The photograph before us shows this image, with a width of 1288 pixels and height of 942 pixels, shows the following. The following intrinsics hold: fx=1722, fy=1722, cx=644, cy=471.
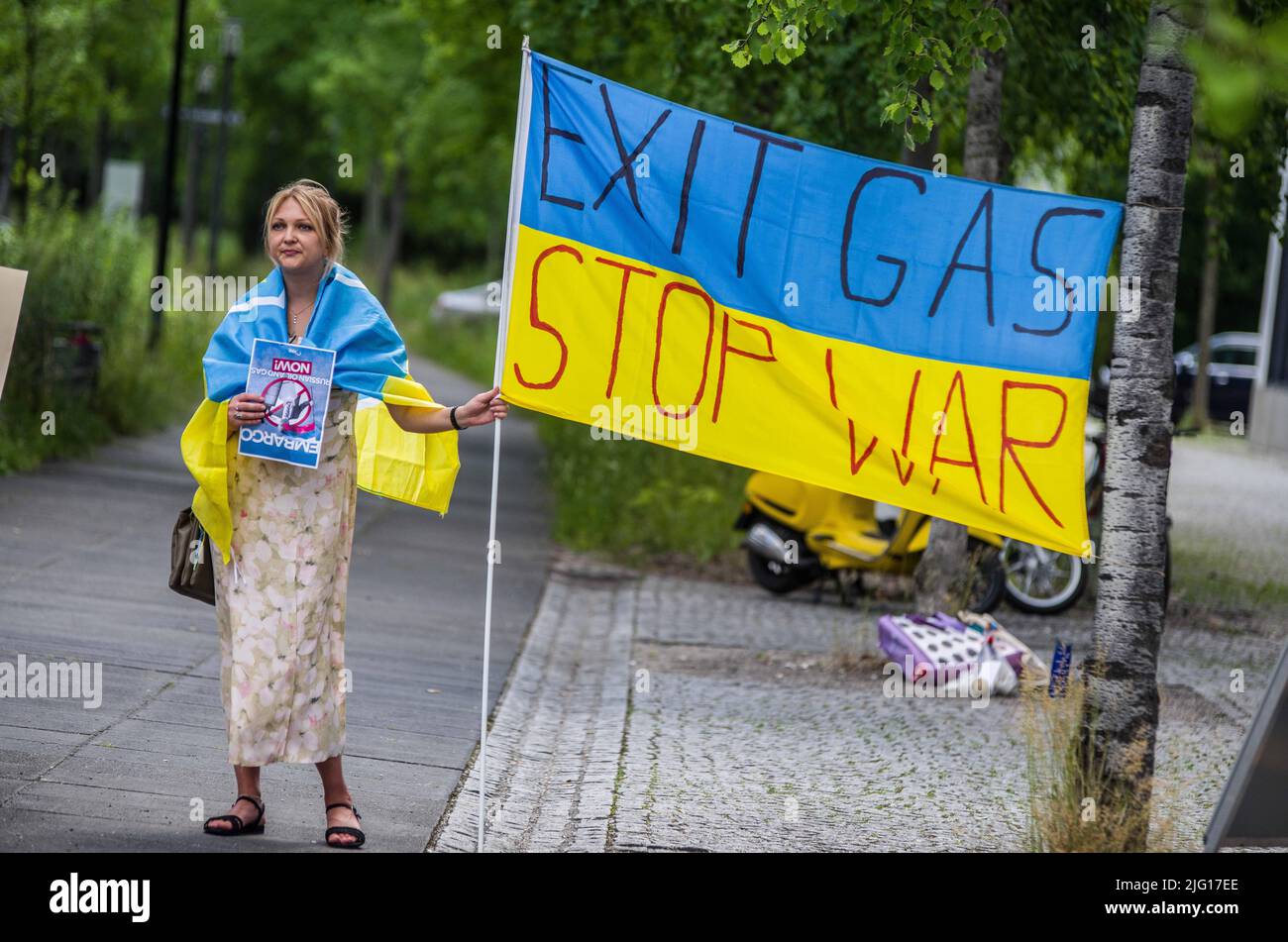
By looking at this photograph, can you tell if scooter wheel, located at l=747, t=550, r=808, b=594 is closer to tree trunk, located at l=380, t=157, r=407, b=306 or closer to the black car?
the black car

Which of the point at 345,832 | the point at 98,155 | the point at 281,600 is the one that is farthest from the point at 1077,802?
the point at 98,155

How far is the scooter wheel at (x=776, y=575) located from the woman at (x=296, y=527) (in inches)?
260

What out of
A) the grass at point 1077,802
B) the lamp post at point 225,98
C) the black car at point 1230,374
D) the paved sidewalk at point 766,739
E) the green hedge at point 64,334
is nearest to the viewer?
the grass at point 1077,802

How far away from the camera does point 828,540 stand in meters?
11.2

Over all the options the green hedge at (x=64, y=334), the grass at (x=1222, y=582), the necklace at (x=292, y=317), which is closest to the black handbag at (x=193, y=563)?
the necklace at (x=292, y=317)

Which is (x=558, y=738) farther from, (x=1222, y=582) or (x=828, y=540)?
(x=1222, y=582)

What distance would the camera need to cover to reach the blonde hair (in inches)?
197

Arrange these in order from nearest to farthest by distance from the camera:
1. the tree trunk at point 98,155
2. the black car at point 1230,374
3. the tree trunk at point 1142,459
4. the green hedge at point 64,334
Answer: the tree trunk at point 1142,459
the green hedge at point 64,334
the black car at point 1230,374
the tree trunk at point 98,155

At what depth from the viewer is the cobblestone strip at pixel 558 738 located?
579cm

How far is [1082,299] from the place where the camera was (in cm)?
593

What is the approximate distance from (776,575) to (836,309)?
19.2 feet

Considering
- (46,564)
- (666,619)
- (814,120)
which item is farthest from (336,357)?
(814,120)
